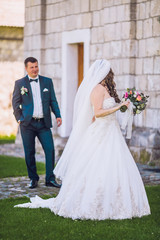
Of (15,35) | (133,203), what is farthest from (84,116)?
(15,35)

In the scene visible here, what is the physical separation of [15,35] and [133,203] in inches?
538

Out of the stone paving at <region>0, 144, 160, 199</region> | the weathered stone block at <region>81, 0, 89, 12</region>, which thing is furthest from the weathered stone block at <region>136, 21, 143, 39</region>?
the stone paving at <region>0, 144, 160, 199</region>

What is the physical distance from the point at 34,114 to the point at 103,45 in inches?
166

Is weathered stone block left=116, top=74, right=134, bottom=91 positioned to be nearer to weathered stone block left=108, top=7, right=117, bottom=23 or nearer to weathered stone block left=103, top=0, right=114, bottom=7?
weathered stone block left=108, top=7, right=117, bottom=23

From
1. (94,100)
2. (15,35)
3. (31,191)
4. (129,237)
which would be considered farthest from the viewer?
(15,35)

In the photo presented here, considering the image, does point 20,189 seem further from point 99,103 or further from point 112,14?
point 112,14

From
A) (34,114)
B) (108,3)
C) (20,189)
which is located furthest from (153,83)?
(20,189)

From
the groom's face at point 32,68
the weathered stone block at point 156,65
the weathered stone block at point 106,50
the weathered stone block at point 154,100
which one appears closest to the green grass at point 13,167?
the groom's face at point 32,68

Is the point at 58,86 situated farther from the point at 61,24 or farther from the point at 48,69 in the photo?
the point at 61,24

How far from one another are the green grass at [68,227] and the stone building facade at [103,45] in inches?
182

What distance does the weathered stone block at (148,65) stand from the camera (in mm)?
10818

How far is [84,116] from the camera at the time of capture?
643cm

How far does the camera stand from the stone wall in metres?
18.7

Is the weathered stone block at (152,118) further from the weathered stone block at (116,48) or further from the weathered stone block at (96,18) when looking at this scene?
the weathered stone block at (96,18)
